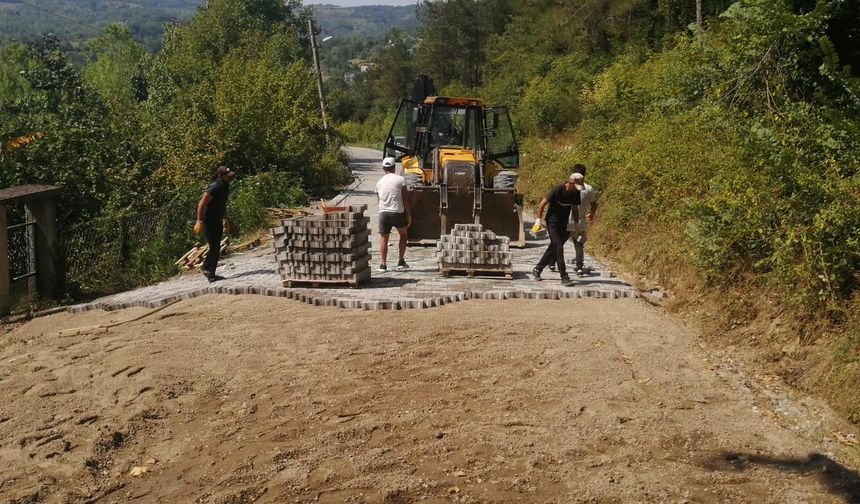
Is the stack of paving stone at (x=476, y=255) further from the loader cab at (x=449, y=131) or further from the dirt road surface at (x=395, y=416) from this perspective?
the loader cab at (x=449, y=131)

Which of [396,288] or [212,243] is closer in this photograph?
[396,288]

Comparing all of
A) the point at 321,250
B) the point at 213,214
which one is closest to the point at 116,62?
the point at 213,214

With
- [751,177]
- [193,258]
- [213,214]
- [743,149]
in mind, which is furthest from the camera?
[193,258]

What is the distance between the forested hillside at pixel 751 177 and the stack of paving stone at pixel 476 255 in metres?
2.34

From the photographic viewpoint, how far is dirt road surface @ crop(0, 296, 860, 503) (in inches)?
220

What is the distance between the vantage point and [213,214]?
1177 centimetres

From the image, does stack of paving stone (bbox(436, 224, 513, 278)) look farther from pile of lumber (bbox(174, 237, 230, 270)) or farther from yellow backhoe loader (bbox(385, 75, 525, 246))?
pile of lumber (bbox(174, 237, 230, 270))

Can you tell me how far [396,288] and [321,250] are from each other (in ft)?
3.78

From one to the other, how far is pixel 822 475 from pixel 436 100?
474 inches

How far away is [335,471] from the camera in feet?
18.8

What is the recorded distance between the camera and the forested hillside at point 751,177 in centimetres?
794

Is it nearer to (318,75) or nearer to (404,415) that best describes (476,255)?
(404,415)

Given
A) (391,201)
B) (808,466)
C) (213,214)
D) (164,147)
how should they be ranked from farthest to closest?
(164,147), (391,201), (213,214), (808,466)

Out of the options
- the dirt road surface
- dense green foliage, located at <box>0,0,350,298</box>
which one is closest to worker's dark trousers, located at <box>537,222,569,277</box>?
the dirt road surface
